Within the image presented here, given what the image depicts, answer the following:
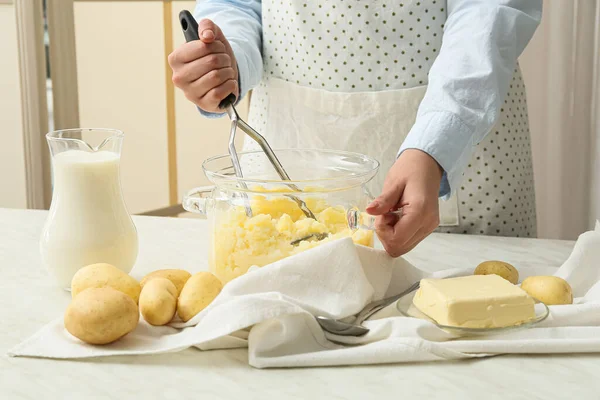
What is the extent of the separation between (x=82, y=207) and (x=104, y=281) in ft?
0.43

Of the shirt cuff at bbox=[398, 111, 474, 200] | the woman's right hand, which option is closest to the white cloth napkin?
the shirt cuff at bbox=[398, 111, 474, 200]

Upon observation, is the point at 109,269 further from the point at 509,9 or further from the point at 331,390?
the point at 509,9

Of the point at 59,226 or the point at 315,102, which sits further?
the point at 315,102

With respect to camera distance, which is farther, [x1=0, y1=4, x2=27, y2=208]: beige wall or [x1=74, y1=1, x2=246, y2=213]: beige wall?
[x1=74, y1=1, x2=246, y2=213]: beige wall

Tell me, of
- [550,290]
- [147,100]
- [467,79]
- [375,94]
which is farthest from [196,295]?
[147,100]

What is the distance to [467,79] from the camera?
3.45 feet

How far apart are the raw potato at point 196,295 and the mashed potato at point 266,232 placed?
5cm

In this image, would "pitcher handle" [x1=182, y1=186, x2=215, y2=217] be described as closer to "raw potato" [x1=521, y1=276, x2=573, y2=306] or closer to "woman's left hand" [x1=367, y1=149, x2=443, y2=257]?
"woman's left hand" [x1=367, y1=149, x2=443, y2=257]

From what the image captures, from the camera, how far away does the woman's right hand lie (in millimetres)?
1069

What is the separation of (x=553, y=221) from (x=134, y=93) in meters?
1.75

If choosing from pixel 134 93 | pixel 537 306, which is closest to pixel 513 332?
pixel 537 306

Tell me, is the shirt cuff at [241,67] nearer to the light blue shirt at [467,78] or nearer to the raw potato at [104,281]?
the light blue shirt at [467,78]

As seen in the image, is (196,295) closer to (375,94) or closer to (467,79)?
(467,79)

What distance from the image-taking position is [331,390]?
0.66m
